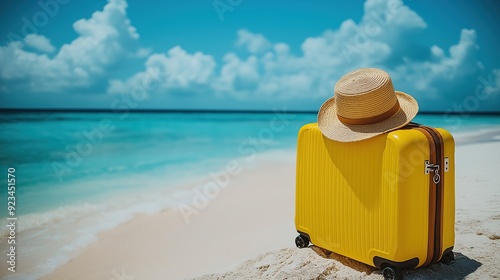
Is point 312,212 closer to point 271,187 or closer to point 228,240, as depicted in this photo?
point 228,240

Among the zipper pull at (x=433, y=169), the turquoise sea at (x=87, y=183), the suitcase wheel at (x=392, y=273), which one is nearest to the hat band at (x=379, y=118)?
the zipper pull at (x=433, y=169)

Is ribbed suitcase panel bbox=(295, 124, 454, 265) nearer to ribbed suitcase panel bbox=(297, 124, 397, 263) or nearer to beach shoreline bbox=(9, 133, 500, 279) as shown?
ribbed suitcase panel bbox=(297, 124, 397, 263)

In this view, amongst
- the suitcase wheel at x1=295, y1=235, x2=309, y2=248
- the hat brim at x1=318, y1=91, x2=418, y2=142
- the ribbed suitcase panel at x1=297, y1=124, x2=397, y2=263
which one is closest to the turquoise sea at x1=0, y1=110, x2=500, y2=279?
the suitcase wheel at x1=295, y1=235, x2=309, y2=248

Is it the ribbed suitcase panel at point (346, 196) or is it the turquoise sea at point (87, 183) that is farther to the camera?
the turquoise sea at point (87, 183)

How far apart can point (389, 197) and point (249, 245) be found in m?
1.69

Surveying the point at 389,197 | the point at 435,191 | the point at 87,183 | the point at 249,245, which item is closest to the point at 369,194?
the point at 389,197

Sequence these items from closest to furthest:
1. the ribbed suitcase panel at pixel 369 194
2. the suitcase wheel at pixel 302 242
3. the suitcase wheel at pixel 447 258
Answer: the ribbed suitcase panel at pixel 369 194 → the suitcase wheel at pixel 447 258 → the suitcase wheel at pixel 302 242

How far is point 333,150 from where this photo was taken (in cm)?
259

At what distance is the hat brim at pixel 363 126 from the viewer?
2.39 meters

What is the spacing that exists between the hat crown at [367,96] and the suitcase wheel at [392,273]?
853 mm

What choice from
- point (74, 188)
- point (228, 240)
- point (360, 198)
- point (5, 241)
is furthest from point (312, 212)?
point (74, 188)

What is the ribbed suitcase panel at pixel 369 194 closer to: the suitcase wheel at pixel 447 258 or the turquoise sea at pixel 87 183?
the suitcase wheel at pixel 447 258

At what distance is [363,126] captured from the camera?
8.22ft

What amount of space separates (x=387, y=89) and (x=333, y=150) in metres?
0.47
